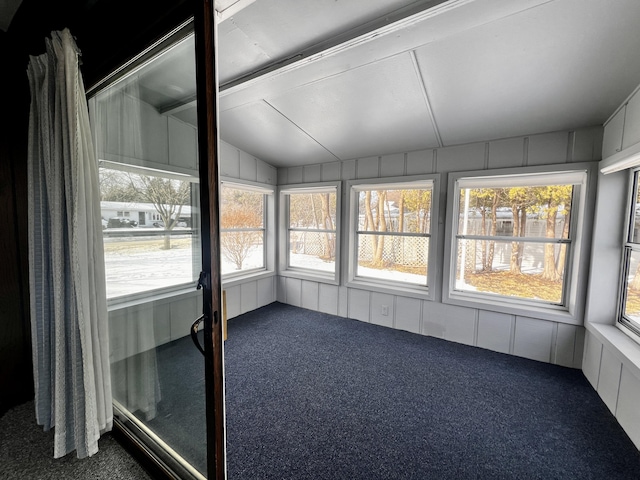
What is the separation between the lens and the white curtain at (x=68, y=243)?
1.16 metres

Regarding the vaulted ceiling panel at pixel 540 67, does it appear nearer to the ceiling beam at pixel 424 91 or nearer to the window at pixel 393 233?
the ceiling beam at pixel 424 91

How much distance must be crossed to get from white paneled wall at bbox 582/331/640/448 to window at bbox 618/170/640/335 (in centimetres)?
24

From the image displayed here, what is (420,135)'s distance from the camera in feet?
8.35

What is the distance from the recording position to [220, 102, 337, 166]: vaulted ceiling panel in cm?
249

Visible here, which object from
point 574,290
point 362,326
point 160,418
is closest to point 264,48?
point 160,418

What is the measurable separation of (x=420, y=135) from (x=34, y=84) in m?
2.70

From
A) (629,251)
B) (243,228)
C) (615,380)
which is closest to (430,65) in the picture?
(629,251)

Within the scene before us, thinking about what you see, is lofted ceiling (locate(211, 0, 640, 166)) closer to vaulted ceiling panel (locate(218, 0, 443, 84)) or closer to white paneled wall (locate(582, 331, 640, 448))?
vaulted ceiling panel (locate(218, 0, 443, 84))

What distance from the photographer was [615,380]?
1.75 m

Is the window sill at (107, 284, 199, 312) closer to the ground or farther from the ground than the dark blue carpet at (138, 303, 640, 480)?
farther from the ground

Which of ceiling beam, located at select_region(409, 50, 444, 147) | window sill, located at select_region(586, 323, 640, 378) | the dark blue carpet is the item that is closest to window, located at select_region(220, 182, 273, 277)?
the dark blue carpet

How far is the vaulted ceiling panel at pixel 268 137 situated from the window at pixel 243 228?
0.51 metres

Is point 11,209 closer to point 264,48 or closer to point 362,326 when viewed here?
point 264,48

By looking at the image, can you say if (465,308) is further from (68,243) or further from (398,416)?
(68,243)
